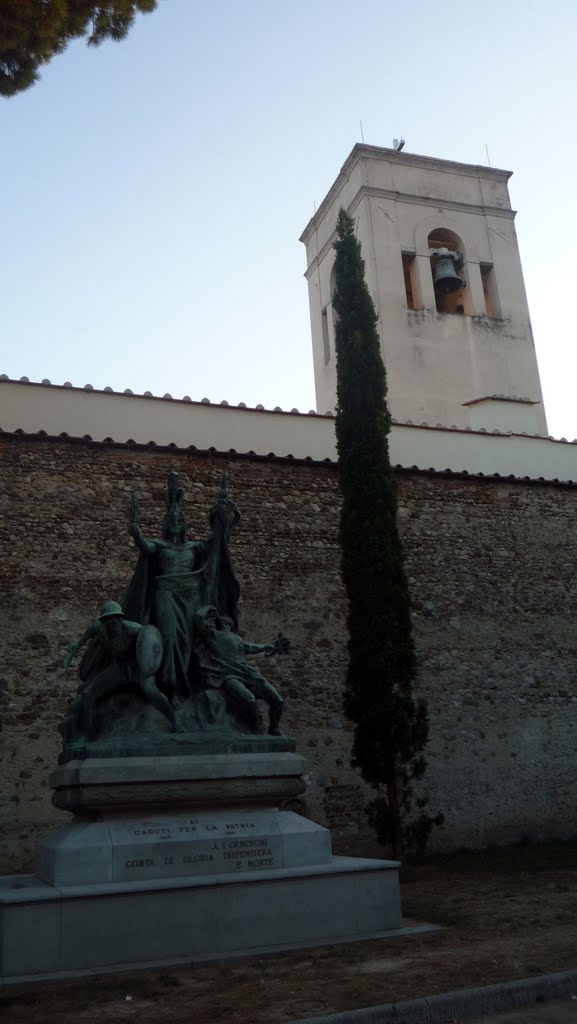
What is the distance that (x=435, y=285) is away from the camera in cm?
2000

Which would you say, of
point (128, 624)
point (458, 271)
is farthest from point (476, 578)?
point (458, 271)

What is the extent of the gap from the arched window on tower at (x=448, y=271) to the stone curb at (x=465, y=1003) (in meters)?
16.9

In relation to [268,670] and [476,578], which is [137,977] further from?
[476,578]

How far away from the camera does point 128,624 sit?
609cm

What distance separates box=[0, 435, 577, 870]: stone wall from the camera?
1031cm

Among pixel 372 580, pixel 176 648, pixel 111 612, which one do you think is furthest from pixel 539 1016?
pixel 372 580

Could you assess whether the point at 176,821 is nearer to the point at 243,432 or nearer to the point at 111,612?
the point at 111,612

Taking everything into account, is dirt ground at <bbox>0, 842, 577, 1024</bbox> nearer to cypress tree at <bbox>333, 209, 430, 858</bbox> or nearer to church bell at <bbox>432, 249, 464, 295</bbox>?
cypress tree at <bbox>333, 209, 430, 858</bbox>

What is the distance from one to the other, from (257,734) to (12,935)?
2.10 metres

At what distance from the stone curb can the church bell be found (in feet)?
55.3

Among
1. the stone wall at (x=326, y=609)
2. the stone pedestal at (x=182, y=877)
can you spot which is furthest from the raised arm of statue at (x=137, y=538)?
the stone wall at (x=326, y=609)

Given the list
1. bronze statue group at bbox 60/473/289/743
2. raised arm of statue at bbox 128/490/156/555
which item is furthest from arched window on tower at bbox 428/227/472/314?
raised arm of statue at bbox 128/490/156/555

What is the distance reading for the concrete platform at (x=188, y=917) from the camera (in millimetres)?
4719

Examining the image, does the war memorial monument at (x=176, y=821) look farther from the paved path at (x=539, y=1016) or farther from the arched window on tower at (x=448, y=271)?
the arched window on tower at (x=448, y=271)
